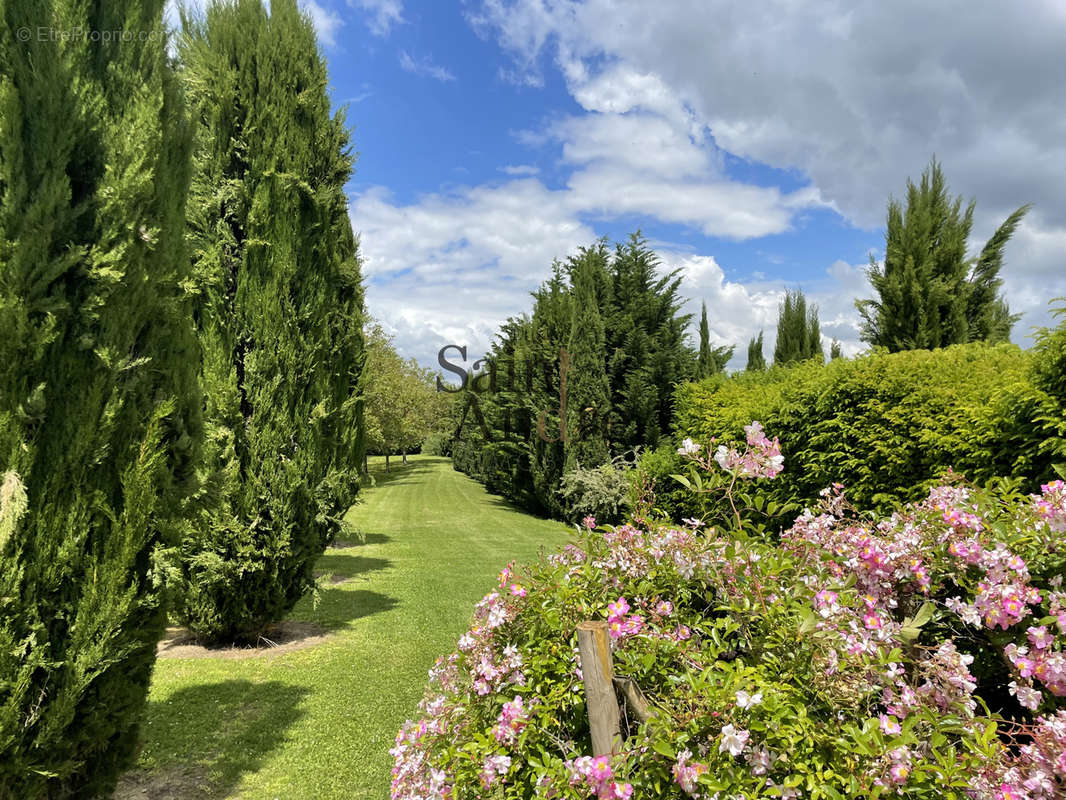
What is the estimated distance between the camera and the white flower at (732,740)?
1.41 m

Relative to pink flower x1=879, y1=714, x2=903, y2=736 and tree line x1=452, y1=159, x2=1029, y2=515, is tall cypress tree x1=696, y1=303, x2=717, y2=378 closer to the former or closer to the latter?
tree line x1=452, y1=159, x2=1029, y2=515

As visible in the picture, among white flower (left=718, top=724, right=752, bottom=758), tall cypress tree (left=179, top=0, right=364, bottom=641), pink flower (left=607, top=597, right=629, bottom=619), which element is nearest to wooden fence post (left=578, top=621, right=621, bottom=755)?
pink flower (left=607, top=597, right=629, bottom=619)

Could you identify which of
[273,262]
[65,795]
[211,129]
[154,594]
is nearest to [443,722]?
[154,594]

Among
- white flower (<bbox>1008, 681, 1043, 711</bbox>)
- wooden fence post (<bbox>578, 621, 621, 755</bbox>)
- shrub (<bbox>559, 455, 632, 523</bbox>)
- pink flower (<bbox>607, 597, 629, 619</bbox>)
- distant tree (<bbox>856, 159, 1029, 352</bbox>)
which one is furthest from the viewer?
shrub (<bbox>559, 455, 632, 523</bbox>)

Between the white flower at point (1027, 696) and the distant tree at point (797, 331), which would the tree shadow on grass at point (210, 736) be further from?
the distant tree at point (797, 331)

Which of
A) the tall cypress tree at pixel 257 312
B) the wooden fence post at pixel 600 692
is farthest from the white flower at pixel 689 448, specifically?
the tall cypress tree at pixel 257 312

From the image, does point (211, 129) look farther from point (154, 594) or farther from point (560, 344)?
point (560, 344)

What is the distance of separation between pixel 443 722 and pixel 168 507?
202cm

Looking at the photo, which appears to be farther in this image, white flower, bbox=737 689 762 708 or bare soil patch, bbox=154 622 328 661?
bare soil patch, bbox=154 622 328 661

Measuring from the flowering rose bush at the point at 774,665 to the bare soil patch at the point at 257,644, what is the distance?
4.57 metres

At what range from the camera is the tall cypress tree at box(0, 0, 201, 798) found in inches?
95.4

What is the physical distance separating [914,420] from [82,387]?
22.1ft

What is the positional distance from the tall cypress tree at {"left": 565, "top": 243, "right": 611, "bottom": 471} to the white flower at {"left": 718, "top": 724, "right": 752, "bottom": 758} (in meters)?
13.2

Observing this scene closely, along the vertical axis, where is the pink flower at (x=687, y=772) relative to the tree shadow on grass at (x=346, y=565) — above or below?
above
